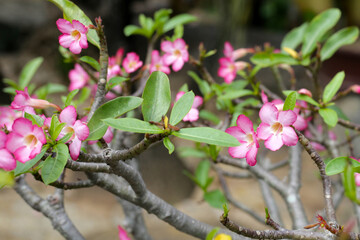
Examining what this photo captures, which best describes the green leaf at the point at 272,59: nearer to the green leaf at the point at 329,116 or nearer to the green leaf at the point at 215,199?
the green leaf at the point at 329,116

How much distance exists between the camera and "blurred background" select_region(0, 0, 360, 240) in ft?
7.84

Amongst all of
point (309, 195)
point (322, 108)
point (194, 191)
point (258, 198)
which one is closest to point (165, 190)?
point (194, 191)

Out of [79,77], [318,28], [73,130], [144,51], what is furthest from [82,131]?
[144,51]

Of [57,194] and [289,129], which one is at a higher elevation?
[289,129]

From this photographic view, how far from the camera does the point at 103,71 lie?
62 centimetres

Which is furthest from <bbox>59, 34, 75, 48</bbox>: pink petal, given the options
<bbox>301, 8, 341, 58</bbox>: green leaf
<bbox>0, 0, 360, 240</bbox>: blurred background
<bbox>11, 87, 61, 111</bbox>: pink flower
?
<bbox>0, 0, 360, 240</bbox>: blurred background

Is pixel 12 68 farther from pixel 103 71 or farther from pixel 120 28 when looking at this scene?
pixel 103 71

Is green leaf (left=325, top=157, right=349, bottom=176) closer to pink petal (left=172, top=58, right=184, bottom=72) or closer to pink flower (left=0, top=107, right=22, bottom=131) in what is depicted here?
pink petal (left=172, top=58, right=184, bottom=72)

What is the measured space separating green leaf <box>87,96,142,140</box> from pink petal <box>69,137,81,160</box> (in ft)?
0.09

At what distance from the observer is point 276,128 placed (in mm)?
581

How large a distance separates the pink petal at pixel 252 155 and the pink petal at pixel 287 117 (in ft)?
0.20

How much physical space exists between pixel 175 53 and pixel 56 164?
0.50 meters

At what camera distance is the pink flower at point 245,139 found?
59 cm

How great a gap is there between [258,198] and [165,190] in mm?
621
